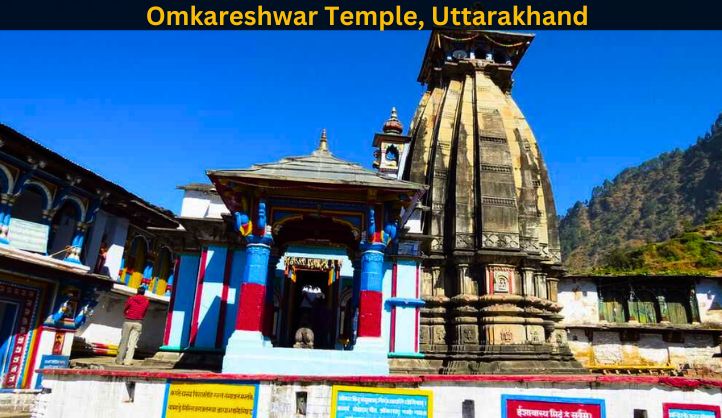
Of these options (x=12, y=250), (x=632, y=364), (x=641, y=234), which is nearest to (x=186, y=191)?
(x=12, y=250)

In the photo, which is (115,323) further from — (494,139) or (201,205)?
(494,139)

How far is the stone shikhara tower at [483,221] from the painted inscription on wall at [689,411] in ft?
27.9

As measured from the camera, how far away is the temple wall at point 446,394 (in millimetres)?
7734

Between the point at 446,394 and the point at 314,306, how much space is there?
370 inches

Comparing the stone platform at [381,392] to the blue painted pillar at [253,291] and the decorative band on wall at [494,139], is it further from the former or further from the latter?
the decorative band on wall at [494,139]

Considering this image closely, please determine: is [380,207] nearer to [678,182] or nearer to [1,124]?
[1,124]

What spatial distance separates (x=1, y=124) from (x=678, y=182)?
140 metres

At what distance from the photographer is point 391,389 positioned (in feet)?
26.3

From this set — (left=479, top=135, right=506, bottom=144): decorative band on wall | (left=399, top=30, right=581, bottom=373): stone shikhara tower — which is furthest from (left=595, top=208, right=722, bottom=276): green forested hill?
(left=479, top=135, right=506, bottom=144): decorative band on wall

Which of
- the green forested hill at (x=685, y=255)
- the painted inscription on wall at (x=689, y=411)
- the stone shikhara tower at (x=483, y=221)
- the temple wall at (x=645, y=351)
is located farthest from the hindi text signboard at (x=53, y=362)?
the green forested hill at (x=685, y=255)

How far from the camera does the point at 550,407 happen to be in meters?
7.68

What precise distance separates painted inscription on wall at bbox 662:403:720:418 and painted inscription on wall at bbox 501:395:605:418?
0.98m

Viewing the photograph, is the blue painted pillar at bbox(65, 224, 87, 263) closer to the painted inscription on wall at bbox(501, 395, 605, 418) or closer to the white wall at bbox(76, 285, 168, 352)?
the white wall at bbox(76, 285, 168, 352)

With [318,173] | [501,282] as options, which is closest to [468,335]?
[501,282]
